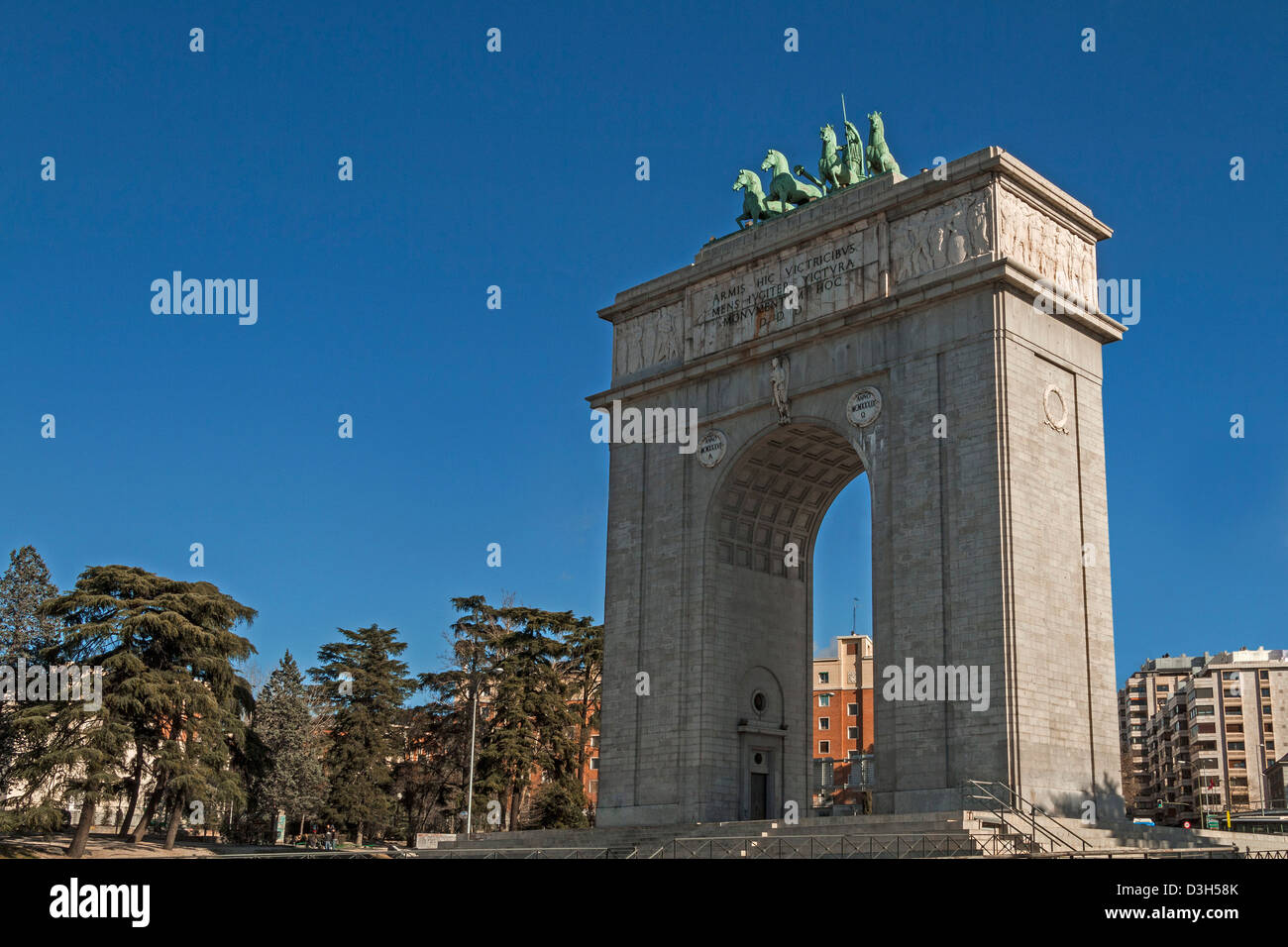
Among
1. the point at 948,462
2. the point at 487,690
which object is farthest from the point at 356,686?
the point at 948,462

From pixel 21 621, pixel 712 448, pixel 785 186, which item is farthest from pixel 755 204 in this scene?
pixel 21 621


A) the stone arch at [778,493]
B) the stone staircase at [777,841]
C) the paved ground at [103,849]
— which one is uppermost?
the stone arch at [778,493]

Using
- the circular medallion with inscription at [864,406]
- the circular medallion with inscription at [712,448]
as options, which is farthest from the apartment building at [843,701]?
the circular medallion with inscription at [864,406]

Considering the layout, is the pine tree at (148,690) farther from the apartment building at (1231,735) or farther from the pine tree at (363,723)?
the apartment building at (1231,735)

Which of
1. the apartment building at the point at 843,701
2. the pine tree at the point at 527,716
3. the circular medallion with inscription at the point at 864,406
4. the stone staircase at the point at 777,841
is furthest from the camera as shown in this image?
the apartment building at the point at 843,701

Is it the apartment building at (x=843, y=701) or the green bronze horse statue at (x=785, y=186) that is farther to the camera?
the apartment building at (x=843, y=701)
